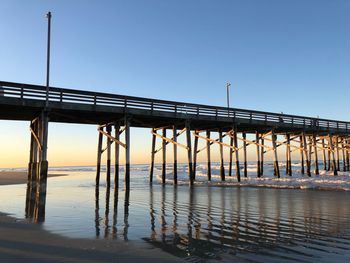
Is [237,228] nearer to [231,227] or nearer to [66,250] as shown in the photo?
[231,227]

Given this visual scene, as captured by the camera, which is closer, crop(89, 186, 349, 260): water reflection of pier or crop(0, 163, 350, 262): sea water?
crop(0, 163, 350, 262): sea water

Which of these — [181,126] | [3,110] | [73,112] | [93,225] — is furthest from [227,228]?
[181,126]

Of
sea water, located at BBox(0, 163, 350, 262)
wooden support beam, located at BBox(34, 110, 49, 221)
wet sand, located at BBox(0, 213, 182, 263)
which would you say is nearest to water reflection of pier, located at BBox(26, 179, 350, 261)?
sea water, located at BBox(0, 163, 350, 262)

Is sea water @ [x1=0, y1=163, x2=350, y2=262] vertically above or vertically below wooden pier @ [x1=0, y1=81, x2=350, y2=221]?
below

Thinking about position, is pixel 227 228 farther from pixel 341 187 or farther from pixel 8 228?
pixel 341 187

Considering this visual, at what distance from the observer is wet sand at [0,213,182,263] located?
505 cm

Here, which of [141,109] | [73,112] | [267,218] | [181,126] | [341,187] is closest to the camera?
[267,218]

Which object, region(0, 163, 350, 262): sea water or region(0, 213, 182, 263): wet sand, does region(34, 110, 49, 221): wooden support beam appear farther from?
region(0, 213, 182, 263): wet sand

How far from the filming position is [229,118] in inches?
921

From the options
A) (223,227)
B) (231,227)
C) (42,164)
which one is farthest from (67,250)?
(42,164)

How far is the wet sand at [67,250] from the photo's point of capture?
199 inches

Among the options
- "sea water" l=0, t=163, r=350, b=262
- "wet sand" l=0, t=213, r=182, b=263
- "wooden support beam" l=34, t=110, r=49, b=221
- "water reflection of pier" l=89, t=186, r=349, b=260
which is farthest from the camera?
"wooden support beam" l=34, t=110, r=49, b=221

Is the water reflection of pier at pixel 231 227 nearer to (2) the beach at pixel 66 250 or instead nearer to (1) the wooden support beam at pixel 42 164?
(2) the beach at pixel 66 250

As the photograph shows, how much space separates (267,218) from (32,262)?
6024 mm
